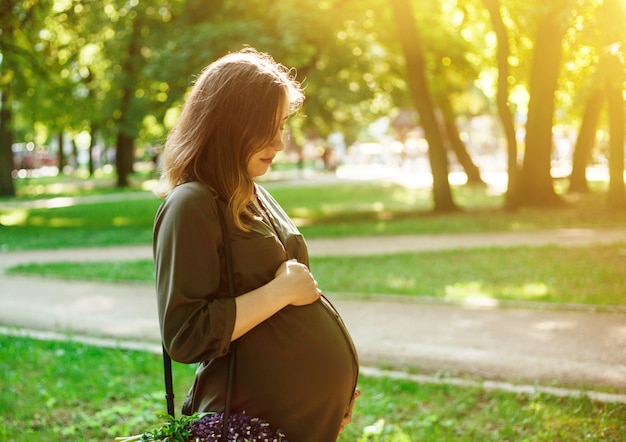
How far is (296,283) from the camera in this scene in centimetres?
243

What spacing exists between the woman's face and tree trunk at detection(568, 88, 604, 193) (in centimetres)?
2323

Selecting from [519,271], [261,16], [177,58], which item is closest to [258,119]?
[519,271]

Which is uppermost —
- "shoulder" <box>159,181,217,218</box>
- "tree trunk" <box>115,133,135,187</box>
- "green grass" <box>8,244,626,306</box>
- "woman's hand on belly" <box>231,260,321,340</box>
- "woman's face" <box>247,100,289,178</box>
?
"woman's face" <box>247,100,289,178</box>

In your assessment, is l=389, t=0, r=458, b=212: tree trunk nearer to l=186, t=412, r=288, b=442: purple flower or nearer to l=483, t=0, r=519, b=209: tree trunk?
l=483, t=0, r=519, b=209: tree trunk

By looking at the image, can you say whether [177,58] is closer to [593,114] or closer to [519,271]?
[519,271]

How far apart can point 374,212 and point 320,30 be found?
17.0ft

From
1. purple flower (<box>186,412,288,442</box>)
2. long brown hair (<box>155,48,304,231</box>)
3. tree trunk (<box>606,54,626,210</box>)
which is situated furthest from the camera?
tree trunk (<box>606,54,626,210</box>)

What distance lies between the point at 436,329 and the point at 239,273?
5.42 meters

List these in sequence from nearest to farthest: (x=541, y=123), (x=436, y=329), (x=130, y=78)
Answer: (x=436, y=329), (x=541, y=123), (x=130, y=78)

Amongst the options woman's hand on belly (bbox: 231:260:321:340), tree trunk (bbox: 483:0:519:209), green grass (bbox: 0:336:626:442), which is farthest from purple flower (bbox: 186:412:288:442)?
tree trunk (bbox: 483:0:519:209)

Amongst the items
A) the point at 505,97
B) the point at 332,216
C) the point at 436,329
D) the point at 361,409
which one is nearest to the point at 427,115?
the point at 505,97

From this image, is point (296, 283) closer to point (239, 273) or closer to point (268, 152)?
point (239, 273)

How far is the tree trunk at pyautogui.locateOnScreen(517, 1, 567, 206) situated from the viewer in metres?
18.2

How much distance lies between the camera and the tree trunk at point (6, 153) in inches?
1245
